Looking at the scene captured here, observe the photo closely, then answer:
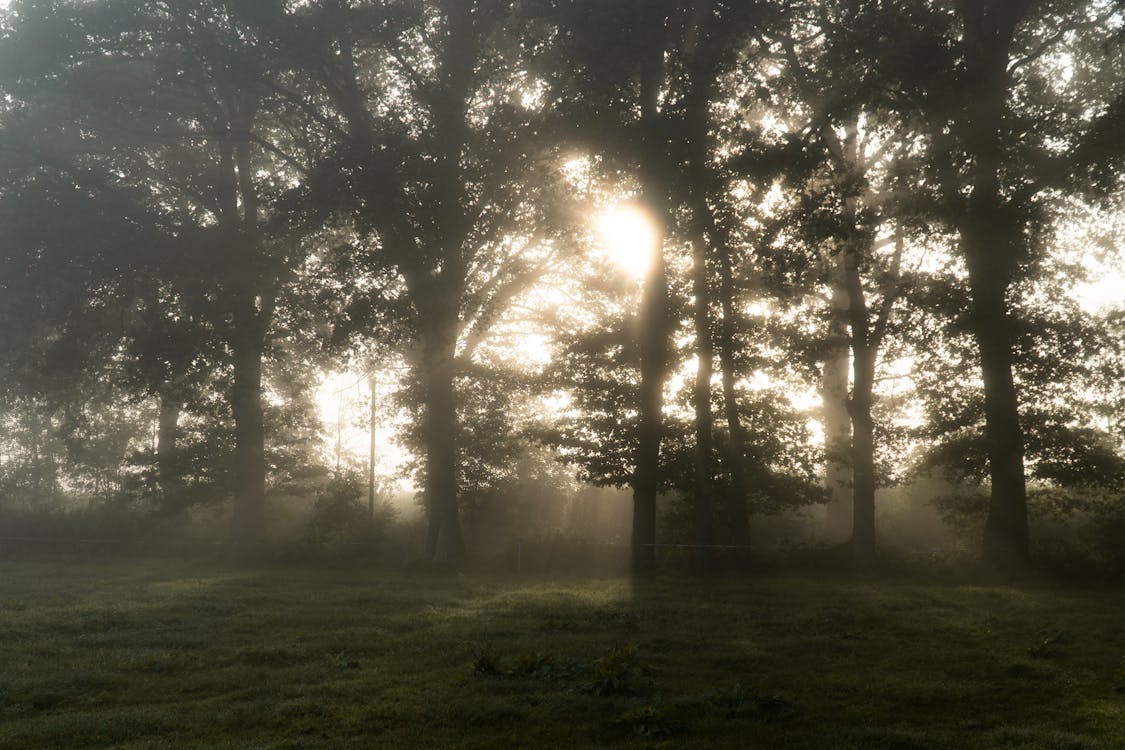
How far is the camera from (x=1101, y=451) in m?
27.0

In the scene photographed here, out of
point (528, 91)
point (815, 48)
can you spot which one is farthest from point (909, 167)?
point (528, 91)

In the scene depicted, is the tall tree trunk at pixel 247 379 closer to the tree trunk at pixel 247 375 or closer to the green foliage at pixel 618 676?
the tree trunk at pixel 247 375

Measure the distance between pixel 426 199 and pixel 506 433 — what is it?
38.7ft

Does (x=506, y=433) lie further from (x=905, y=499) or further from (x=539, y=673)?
(x=539, y=673)

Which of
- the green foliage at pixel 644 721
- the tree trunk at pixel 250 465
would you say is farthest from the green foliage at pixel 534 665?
the tree trunk at pixel 250 465

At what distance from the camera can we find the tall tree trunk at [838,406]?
30364mm

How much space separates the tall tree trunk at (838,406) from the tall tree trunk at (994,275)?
13.6 ft

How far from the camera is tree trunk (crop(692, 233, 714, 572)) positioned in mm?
29844

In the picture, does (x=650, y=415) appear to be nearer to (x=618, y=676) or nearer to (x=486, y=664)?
(x=486, y=664)

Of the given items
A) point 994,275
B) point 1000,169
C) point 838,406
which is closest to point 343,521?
point 838,406

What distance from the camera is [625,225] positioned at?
30328 millimetres

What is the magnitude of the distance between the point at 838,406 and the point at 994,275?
16.3m

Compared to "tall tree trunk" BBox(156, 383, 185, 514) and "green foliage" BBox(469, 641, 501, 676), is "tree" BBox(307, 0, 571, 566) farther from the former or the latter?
"green foliage" BBox(469, 641, 501, 676)

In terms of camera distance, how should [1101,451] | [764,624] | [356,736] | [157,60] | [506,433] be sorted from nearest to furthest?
1. [356,736]
2. [764,624]
3. [1101,451]
4. [157,60]
5. [506,433]
